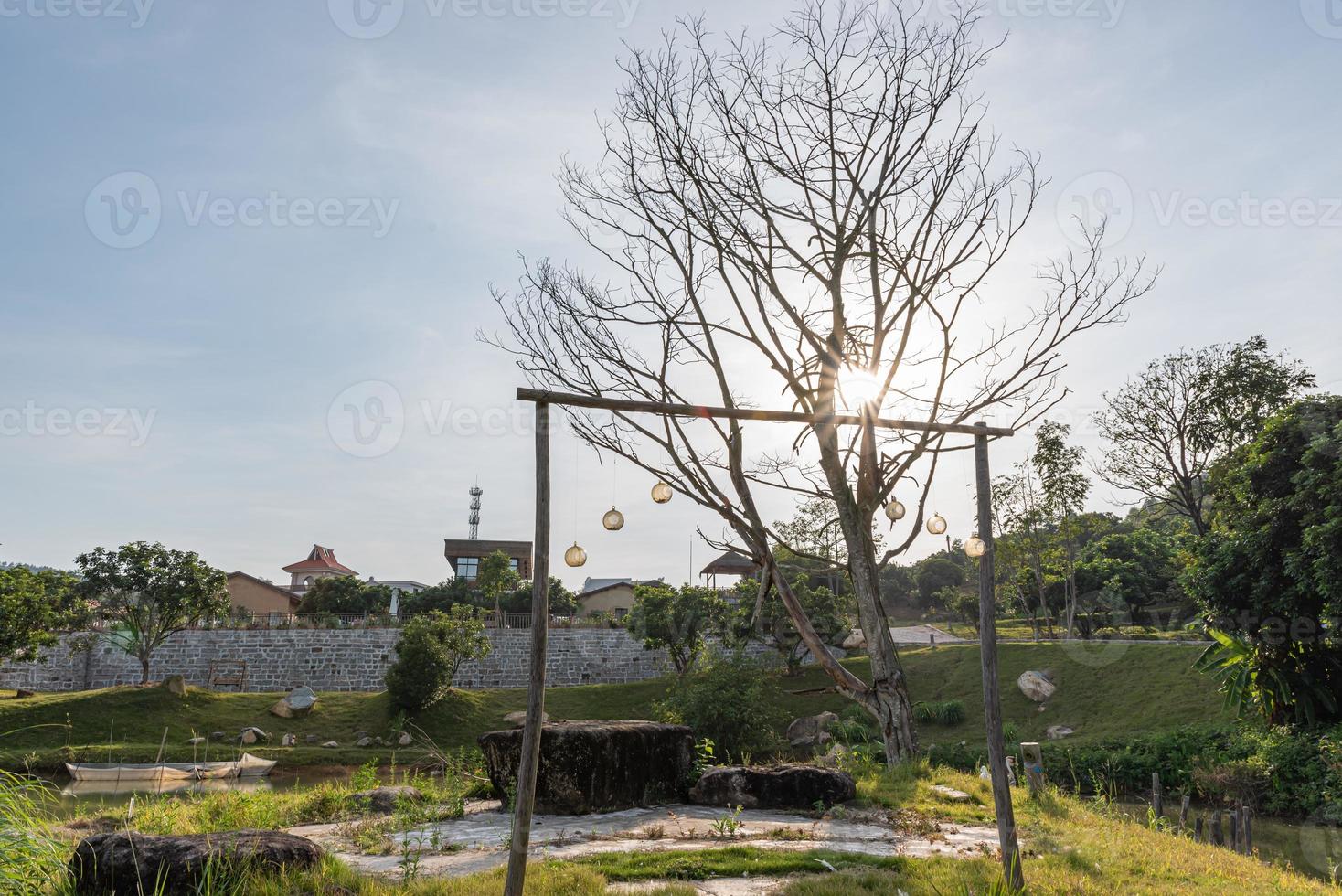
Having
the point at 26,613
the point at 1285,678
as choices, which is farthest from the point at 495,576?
the point at 1285,678

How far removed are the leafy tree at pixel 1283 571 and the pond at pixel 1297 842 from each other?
8.53 feet

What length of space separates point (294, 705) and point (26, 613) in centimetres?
913

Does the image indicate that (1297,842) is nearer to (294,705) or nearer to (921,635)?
(294,705)

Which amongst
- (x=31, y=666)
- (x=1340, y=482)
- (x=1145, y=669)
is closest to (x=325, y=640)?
(x=31, y=666)

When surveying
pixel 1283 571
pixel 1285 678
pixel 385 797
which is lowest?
pixel 385 797

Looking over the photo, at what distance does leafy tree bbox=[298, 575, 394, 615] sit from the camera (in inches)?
1838

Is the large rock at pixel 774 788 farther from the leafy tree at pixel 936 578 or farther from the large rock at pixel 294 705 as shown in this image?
the leafy tree at pixel 936 578

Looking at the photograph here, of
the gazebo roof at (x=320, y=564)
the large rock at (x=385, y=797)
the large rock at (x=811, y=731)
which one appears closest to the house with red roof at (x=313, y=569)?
the gazebo roof at (x=320, y=564)

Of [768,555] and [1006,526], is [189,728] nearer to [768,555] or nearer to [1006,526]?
[768,555]

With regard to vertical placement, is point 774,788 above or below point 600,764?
below

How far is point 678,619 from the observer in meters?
35.3

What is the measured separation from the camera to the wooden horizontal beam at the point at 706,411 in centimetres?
562

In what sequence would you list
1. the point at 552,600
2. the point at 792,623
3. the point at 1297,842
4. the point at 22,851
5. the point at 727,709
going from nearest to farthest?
1. the point at 22,851
2. the point at 1297,842
3. the point at 727,709
4. the point at 792,623
5. the point at 552,600

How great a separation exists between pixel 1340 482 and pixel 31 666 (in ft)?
150
